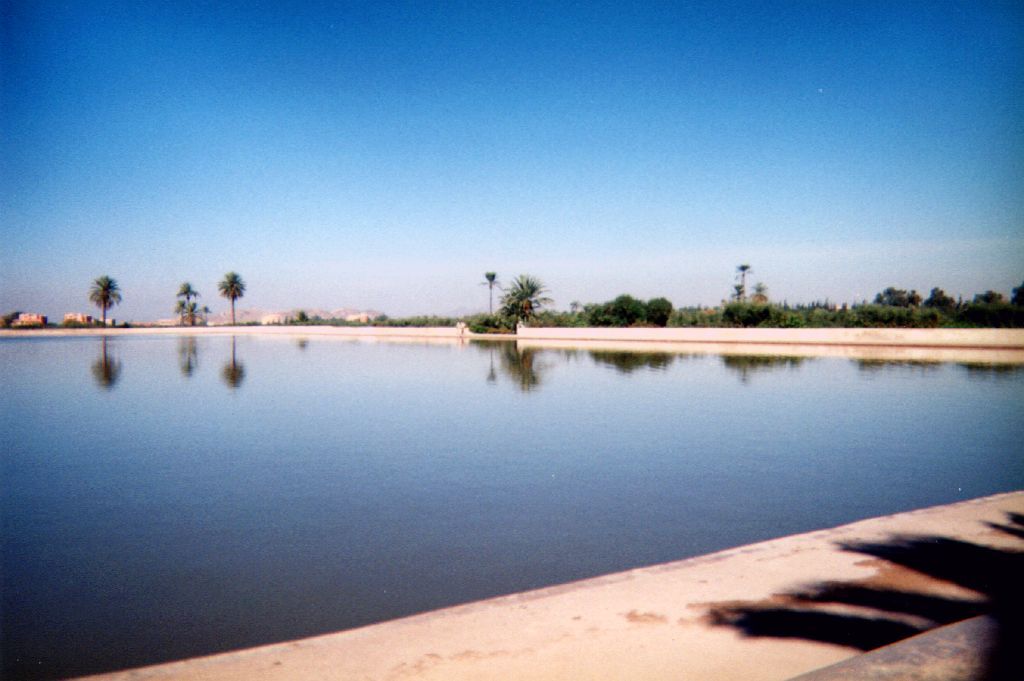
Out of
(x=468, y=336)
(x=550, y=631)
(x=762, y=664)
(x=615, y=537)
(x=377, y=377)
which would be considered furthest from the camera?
(x=468, y=336)

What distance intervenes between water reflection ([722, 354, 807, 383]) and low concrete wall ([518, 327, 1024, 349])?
35.3 ft

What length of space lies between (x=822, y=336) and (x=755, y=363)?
56.8ft

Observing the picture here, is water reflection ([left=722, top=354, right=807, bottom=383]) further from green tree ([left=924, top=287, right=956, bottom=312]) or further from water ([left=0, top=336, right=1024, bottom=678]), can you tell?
green tree ([left=924, top=287, right=956, bottom=312])

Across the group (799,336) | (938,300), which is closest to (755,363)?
(799,336)

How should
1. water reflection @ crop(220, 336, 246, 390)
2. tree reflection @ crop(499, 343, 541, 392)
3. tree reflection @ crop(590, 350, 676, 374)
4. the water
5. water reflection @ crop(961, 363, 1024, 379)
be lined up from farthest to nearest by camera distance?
1. tree reflection @ crop(590, 350, 676, 374)
2. water reflection @ crop(961, 363, 1024, 379)
3. water reflection @ crop(220, 336, 246, 390)
4. tree reflection @ crop(499, 343, 541, 392)
5. the water

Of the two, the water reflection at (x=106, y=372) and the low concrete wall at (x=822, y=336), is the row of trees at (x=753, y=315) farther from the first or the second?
the water reflection at (x=106, y=372)

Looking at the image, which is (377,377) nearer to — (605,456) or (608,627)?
(605,456)

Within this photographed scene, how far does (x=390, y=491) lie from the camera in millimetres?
7516

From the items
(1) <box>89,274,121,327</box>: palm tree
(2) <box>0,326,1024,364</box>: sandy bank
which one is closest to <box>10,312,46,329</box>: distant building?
(1) <box>89,274,121,327</box>: palm tree

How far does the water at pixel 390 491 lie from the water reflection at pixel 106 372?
304 centimetres

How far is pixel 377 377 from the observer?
2145cm

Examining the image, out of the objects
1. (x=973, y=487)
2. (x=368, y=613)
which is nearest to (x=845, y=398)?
(x=973, y=487)

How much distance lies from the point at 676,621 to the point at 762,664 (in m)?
0.63

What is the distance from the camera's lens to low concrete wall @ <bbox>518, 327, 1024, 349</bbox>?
3450 centimetres
